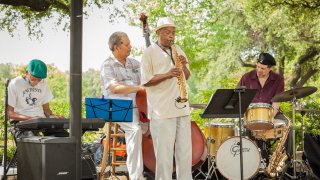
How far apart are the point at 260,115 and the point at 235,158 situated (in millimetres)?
835

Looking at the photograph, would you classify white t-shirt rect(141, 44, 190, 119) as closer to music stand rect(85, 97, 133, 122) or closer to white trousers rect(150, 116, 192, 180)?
white trousers rect(150, 116, 192, 180)

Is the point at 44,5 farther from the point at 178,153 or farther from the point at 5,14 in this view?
the point at 178,153

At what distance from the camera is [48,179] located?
168 inches

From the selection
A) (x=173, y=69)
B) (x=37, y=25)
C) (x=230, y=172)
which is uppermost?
(x=37, y=25)

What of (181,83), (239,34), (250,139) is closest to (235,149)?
(250,139)

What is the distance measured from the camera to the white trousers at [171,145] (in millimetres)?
5480

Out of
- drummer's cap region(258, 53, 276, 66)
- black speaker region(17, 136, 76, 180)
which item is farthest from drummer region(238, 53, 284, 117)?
black speaker region(17, 136, 76, 180)

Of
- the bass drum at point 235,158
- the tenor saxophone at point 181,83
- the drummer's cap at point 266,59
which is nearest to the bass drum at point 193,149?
the bass drum at point 235,158

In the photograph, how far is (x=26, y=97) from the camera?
20.9 feet

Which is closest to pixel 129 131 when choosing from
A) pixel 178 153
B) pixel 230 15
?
pixel 178 153

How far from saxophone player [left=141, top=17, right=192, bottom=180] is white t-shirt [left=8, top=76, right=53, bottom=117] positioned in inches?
66.1

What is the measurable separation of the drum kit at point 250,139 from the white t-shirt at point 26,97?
6.66ft

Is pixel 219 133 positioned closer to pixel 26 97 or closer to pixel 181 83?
pixel 181 83

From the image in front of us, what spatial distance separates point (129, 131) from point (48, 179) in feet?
6.48
